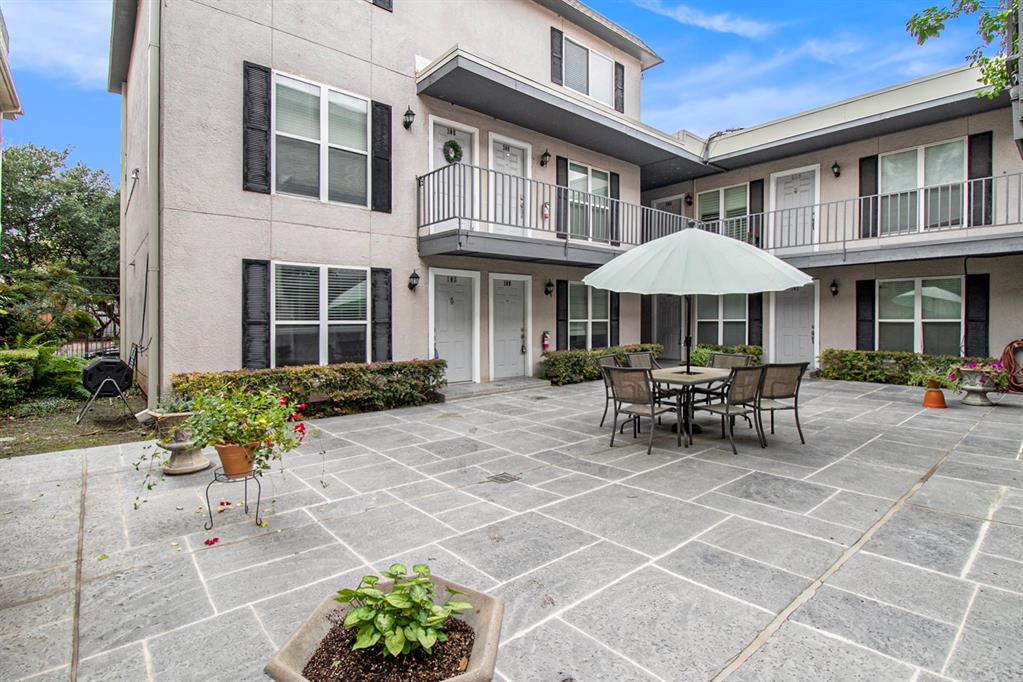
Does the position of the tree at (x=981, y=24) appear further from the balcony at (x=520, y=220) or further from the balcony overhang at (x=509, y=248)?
the balcony overhang at (x=509, y=248)

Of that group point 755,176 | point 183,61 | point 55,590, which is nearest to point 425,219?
point 183,61

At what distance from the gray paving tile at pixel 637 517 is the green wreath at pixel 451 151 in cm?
725

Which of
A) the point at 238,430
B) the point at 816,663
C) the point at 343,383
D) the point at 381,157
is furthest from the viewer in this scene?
the point at 381,157

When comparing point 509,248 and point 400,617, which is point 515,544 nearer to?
point 400,617

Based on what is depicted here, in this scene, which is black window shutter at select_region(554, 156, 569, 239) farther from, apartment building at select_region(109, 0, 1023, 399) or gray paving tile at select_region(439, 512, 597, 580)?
gray paving tile at select_region(439, 512, 597, 580)

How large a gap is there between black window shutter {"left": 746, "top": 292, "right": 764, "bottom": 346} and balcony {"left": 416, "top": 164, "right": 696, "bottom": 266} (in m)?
2.56

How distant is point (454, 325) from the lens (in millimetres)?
9789

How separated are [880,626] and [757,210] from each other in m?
12.4

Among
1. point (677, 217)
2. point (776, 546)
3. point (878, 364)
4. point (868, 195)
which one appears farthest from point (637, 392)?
point (868, 195)

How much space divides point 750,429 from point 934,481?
225 centimetres

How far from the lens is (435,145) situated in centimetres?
943

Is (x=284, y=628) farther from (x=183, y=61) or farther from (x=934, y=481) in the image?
(x=183, y=61)

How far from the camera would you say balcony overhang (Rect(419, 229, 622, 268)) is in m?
8.34

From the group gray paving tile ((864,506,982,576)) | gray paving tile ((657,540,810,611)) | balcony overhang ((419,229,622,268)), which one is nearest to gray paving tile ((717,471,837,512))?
gray paving tile ((864,506,982,576))
